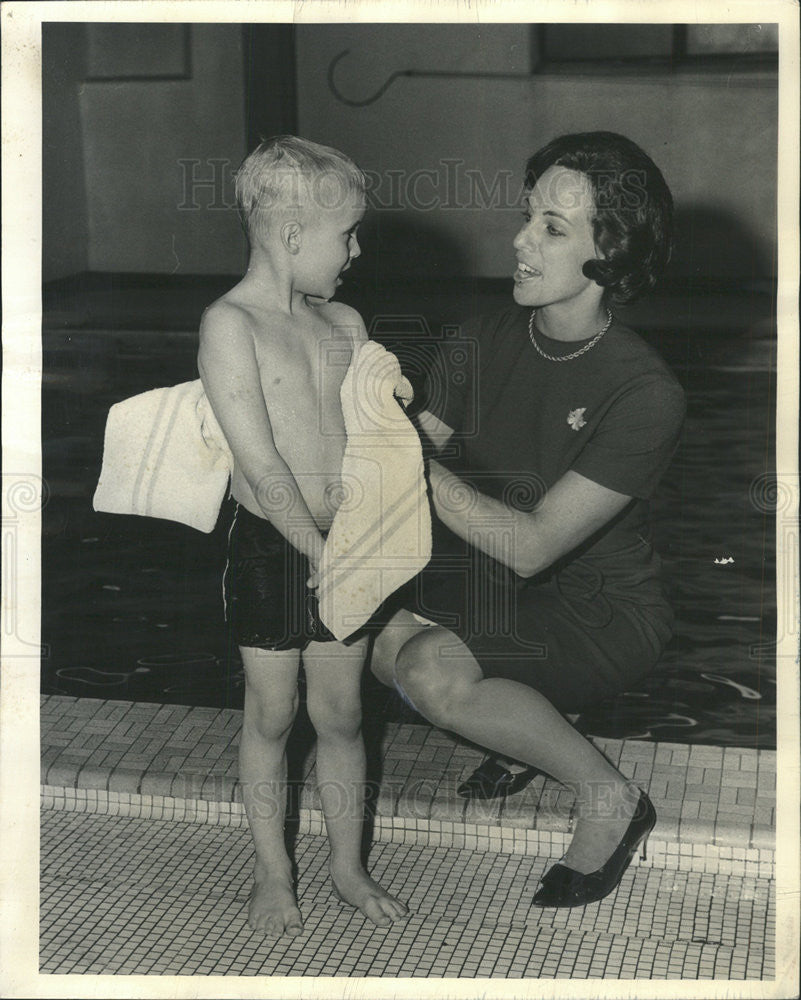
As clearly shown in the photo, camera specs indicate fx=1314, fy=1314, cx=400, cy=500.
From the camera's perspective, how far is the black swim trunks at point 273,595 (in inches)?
73.0

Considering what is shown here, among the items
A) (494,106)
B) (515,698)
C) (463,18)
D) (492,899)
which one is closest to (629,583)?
(515,698)

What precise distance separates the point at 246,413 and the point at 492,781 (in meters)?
0.85

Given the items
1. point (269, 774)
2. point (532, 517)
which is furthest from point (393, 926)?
point (532, 517)

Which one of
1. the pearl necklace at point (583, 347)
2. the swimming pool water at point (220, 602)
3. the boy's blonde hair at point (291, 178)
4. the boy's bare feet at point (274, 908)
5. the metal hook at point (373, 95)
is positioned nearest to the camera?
the boy's blonde hair at point (291, 178)

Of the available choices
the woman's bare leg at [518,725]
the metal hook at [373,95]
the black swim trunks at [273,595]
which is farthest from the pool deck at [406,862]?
the metal hook at [373,95]

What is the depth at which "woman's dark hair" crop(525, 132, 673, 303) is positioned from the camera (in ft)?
6.34

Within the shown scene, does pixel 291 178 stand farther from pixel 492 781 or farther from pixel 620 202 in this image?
pixel 492 781

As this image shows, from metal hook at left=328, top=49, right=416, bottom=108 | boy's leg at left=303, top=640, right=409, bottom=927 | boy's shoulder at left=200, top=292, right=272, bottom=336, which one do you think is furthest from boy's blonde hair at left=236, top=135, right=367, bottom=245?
metal hook at left=328, top=49, right=416, bottom=108

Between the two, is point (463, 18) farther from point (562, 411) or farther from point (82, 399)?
point (82, 399)

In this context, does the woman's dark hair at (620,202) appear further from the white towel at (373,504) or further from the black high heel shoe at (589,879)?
the black high heel shoe at (589,879)

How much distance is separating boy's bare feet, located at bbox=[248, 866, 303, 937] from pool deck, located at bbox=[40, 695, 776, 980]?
24 mm

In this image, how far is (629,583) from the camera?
2090 mm

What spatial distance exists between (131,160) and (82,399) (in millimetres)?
1686

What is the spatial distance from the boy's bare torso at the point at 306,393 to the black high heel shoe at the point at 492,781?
610mm
